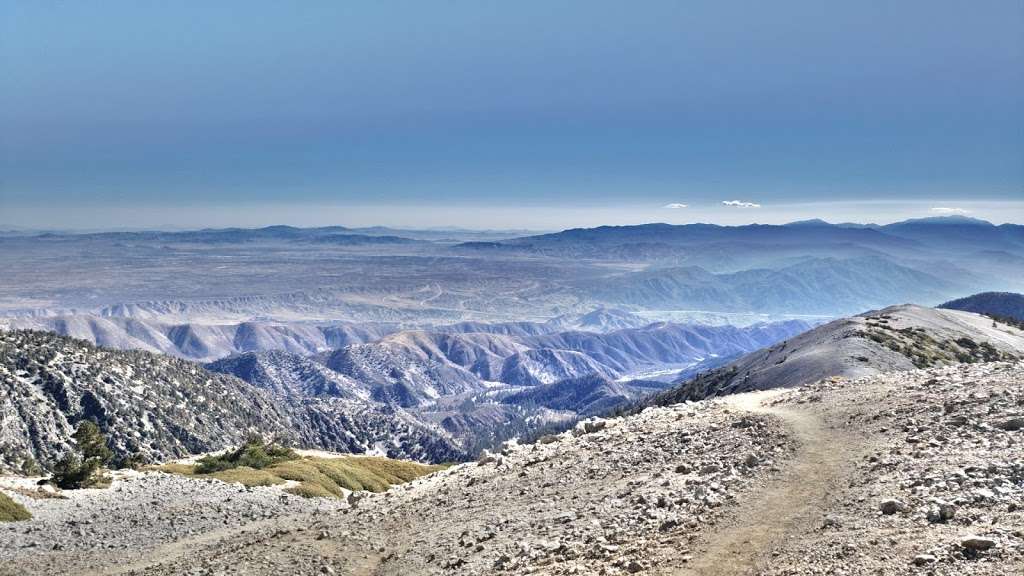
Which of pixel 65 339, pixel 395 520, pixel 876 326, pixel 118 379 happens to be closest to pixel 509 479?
pixel 395 520

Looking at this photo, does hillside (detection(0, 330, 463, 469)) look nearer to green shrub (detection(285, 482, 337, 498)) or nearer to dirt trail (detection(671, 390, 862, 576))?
green shrub (detection(285, 482, 337, 498))

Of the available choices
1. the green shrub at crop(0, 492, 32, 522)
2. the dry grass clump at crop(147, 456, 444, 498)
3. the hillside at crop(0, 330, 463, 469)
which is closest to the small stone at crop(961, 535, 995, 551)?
the dry grass clump at crop(147, 456, 444, 498)

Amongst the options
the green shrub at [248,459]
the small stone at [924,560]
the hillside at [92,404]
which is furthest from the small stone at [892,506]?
the hillside at [92,404]

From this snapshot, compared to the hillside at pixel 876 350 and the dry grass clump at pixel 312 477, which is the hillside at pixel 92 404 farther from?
the dry grass clump at pixel 312 477

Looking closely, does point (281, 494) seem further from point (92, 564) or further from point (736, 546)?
point (736, 546)

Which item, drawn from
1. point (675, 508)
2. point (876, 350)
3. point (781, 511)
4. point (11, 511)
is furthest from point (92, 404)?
point (781, 511)

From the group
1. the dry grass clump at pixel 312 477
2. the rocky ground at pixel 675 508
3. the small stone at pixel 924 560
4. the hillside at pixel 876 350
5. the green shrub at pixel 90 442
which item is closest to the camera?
the small stone at pixel 924 560
